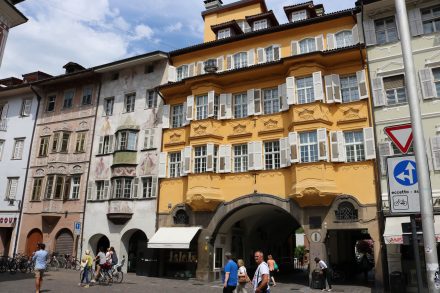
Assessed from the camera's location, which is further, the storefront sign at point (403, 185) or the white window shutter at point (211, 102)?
the white window shutter at point (211, 102)

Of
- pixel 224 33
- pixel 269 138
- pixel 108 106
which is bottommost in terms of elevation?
pixel 269 138

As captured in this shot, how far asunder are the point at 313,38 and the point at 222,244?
48.0ft

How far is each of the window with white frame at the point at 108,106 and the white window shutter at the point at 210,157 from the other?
10575mm

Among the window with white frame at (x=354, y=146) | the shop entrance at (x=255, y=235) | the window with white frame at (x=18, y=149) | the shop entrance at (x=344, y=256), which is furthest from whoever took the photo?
the window with white frame at (x=18, y=149)

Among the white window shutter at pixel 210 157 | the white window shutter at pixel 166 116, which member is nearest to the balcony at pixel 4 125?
the white window shutter at pixel 166 116

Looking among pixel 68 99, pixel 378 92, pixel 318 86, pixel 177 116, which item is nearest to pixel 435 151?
pixel 378 92

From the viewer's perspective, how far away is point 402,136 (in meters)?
7.54

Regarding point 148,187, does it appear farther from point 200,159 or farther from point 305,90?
point 305,90

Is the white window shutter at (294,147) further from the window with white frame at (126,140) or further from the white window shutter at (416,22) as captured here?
the window with white frame at (126,140)

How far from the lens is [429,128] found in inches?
781

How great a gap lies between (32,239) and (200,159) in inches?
644

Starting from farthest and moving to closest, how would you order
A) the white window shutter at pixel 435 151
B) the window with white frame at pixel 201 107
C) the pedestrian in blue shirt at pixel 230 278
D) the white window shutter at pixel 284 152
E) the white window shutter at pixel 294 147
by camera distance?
the window with white frame at pixel 201 107, the white window shutter at pixel 284 152, the white window shutter at pixel 294 147, the white window shutter at pixel 435 151, the pedestrian in blue shirt at pixel 230 278

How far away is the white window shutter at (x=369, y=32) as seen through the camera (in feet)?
73.6

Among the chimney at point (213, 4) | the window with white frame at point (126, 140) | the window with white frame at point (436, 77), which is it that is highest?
the chimney at point (213, 4)
